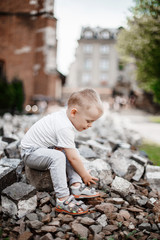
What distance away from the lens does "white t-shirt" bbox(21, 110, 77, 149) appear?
6.93 feet

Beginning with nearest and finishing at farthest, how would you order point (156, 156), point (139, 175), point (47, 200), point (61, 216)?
point (61, 216)
point (47, 200)
point (139, 175)
point (156, 156)

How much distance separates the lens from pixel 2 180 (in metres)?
2.14

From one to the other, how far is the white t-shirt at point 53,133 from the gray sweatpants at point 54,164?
90 mm

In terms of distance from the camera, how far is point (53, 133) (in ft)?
7.27

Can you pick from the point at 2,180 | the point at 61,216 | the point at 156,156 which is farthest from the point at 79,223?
the point at 156,156

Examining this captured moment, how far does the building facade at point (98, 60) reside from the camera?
139 ft

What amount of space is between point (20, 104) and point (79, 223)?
446 inches

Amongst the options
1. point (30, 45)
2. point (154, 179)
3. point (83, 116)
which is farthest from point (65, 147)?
point (30, 45)

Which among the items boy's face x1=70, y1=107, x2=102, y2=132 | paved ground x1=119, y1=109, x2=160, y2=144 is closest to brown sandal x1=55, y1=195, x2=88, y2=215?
boy's face x1=70, y1=107, x2=102, y2=132

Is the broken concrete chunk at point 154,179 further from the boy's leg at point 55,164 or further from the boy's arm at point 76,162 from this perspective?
the boy's leg at point 55,164

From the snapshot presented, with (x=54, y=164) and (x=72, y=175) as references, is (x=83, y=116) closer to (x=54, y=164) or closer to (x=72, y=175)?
(x=54, y=164)

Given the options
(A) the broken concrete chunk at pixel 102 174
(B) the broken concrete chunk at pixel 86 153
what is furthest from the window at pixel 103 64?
(A) the broken concrete chunk at pixel 102 174

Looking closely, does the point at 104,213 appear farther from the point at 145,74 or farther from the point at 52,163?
the point at 145,74

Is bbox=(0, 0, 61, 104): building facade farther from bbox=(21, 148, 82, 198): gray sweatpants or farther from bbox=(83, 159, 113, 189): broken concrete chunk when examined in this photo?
bbox=(21, 148, 82, 198): gray sweatpants
